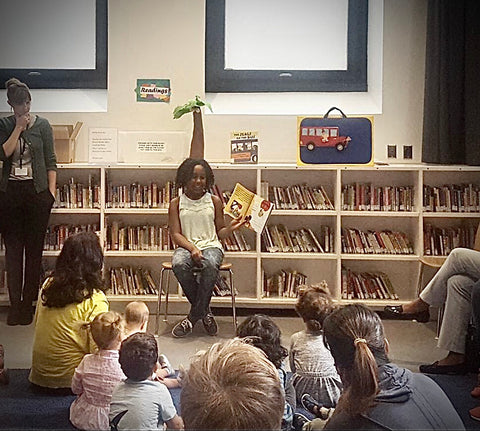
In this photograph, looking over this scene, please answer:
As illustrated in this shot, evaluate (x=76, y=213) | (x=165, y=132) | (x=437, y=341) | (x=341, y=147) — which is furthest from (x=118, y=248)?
(x=437, y=341)

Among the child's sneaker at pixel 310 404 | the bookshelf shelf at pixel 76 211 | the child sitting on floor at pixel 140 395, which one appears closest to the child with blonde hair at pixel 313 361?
the child's sneaker at pixel 310 404

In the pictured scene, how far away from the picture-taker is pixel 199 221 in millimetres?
3895

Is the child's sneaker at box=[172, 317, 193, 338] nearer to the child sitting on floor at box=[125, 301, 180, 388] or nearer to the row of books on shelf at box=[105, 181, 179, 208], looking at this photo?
the child sitting on floor at box=[125, 301, 180, 388]

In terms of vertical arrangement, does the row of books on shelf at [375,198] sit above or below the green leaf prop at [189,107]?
below

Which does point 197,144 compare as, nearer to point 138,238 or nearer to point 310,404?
point 138,238

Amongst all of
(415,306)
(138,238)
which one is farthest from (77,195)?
(415,306)

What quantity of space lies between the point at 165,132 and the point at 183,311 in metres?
1.08

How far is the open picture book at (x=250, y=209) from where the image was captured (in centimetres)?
374

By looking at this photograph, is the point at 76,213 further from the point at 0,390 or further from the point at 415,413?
the point at 415,413

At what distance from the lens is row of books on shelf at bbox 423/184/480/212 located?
310cm

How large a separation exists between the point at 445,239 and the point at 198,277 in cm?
113

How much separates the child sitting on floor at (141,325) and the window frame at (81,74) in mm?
832

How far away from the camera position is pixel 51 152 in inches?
110

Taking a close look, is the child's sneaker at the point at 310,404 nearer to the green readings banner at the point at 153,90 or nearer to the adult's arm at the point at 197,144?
the green readings banner at the point at 153,90
